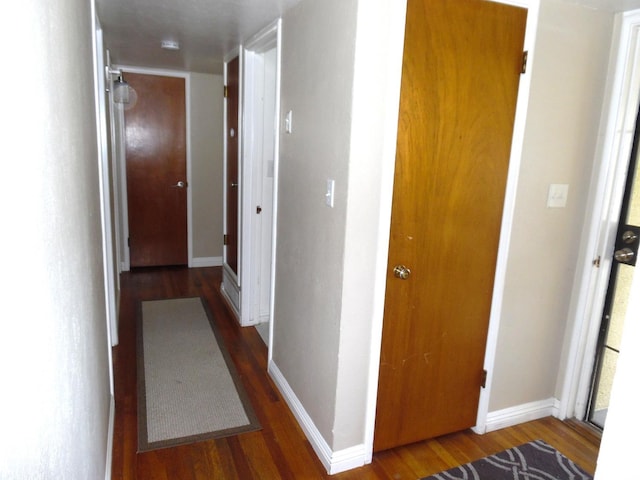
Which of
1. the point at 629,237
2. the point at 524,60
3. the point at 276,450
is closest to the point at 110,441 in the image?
the point at 276,450

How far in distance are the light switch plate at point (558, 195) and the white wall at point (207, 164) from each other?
3.66 m

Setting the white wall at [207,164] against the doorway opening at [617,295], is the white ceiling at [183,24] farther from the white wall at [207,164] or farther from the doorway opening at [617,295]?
the doorway opening at [617,295]

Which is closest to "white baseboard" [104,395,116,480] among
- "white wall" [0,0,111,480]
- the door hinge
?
"white wall" [0,0,111,480]

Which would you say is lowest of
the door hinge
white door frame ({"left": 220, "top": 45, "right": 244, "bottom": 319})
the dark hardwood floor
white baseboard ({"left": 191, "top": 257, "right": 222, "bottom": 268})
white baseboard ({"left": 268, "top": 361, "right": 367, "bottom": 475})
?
the dark hardwood floor

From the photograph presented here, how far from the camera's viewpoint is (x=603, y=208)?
91.7 inches

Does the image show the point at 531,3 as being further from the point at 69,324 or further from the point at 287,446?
the point at 287,446

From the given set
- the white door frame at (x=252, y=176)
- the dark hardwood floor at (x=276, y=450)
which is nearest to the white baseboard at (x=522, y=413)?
the dark hardwood floor at (x=276, y=450)

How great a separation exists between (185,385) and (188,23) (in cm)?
217

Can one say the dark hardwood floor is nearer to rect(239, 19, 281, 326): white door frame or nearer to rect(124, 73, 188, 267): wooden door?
rect(239, 19, 281, 326): white door frame

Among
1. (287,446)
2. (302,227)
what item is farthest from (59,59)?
(287,446)

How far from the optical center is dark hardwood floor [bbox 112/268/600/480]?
6.63 ft

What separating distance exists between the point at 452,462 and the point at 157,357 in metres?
1.95

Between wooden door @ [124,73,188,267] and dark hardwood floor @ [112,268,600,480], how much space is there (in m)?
2.34

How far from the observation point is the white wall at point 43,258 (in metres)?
0.58
